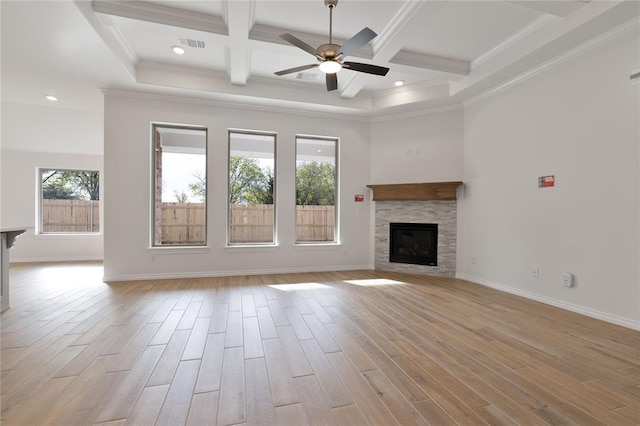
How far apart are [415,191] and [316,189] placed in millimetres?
1993

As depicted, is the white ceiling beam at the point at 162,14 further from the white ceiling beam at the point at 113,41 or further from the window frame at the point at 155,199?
the window frame at the point at 155,199

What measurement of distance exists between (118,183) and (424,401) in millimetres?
5495

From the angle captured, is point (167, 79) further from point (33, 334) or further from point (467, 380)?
point (467, 380)

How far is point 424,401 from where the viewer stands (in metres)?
1.85

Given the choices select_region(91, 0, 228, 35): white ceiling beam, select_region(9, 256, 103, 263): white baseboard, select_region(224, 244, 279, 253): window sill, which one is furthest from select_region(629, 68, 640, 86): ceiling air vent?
select_region(9, 256, 103, 263): white baseboard

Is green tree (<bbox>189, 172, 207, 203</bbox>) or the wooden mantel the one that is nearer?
the wooden mantel

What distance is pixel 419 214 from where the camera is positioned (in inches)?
232

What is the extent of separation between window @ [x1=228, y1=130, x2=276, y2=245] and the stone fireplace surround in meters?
2.17

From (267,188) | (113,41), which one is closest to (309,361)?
(267,188)

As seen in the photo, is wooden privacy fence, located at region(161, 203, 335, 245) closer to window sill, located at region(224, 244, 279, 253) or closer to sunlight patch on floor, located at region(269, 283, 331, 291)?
window sill, located at region(224, 244, 279, 253)

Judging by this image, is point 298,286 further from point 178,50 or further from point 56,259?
point 56,259

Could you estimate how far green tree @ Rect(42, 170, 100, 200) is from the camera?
7449 mm

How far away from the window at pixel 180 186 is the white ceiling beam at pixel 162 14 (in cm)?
227

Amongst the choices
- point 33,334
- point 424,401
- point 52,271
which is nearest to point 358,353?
point 424,401
